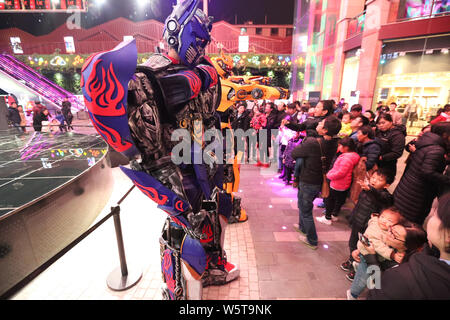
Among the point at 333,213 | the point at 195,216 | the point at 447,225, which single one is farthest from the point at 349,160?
the point at 195,216

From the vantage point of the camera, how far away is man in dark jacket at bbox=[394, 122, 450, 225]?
268 cm

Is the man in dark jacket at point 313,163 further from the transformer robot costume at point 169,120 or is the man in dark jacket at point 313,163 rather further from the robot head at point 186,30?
the robot head at point 186,30

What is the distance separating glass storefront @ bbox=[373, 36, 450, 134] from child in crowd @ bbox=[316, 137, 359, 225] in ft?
30.0

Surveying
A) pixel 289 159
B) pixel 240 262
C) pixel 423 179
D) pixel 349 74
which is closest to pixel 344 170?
pixel 423 179

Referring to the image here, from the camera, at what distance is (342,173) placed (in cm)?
360

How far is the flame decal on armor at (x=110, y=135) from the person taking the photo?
1.05m

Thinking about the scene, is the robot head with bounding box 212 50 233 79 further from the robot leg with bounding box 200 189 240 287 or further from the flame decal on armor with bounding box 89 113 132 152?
the flame decal on armor with bounding box 89 113 132 152

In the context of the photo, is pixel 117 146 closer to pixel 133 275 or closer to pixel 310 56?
pixel 133 275

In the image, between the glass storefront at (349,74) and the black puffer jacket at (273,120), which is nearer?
the black puffer jacket at (273,120)

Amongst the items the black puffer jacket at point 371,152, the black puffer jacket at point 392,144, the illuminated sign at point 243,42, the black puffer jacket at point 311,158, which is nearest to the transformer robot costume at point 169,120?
the black puffer jacket at point 311,158

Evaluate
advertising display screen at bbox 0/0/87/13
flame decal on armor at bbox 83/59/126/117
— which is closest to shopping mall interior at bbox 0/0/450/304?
flame decal on armor at bbox 83/59/126/117

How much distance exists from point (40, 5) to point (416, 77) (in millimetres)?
17261

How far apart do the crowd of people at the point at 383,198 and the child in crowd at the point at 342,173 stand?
0.6 inches

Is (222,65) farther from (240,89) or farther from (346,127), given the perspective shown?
(346,127)
